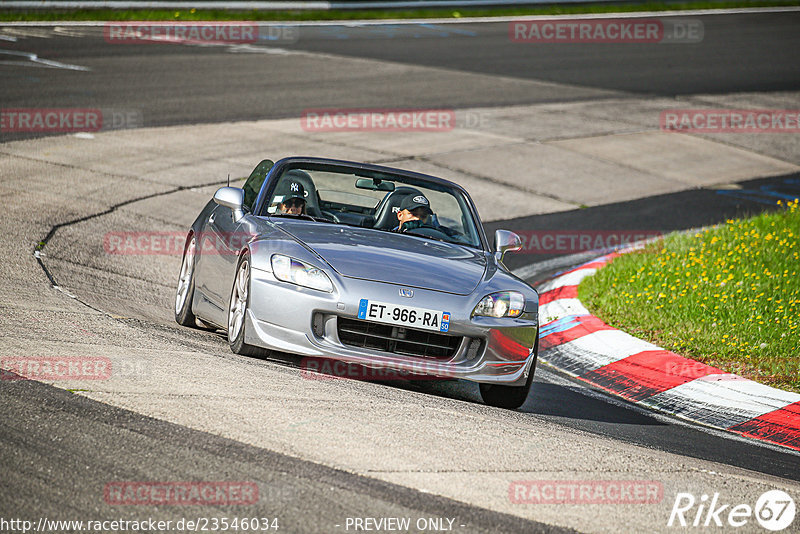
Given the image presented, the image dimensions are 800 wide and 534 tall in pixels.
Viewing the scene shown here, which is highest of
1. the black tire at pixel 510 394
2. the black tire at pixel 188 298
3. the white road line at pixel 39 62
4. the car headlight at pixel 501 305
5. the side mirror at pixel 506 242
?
the white road line at pixel 39 62

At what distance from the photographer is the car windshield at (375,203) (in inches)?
294

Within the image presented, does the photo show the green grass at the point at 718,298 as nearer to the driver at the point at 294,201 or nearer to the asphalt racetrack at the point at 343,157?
the asphalt racetrack at the point at 343,157

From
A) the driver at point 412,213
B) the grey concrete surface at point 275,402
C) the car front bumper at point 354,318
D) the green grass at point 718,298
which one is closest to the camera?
the grey concrete surface at point 275,402

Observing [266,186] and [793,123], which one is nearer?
[266,186]

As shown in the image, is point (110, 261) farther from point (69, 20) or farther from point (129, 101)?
point (69, 20)

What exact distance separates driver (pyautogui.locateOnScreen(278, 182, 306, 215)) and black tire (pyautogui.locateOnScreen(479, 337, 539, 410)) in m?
1.84

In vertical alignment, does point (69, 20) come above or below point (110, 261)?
above

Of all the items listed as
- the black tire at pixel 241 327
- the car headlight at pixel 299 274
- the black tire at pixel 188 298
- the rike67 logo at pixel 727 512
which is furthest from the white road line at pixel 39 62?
the rike67 logo at pixel 727 512

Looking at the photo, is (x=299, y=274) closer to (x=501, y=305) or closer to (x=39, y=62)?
(x=501, y=305)

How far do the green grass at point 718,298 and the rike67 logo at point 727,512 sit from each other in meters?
3.18

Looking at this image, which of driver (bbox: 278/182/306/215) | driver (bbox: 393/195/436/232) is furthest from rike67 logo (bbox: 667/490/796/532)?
driver (bbox: 278/182/306/215)

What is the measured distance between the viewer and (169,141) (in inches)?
584

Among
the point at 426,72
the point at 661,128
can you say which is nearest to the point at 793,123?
Answer: the point at 661,128

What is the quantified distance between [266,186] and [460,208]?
147 centimetres
